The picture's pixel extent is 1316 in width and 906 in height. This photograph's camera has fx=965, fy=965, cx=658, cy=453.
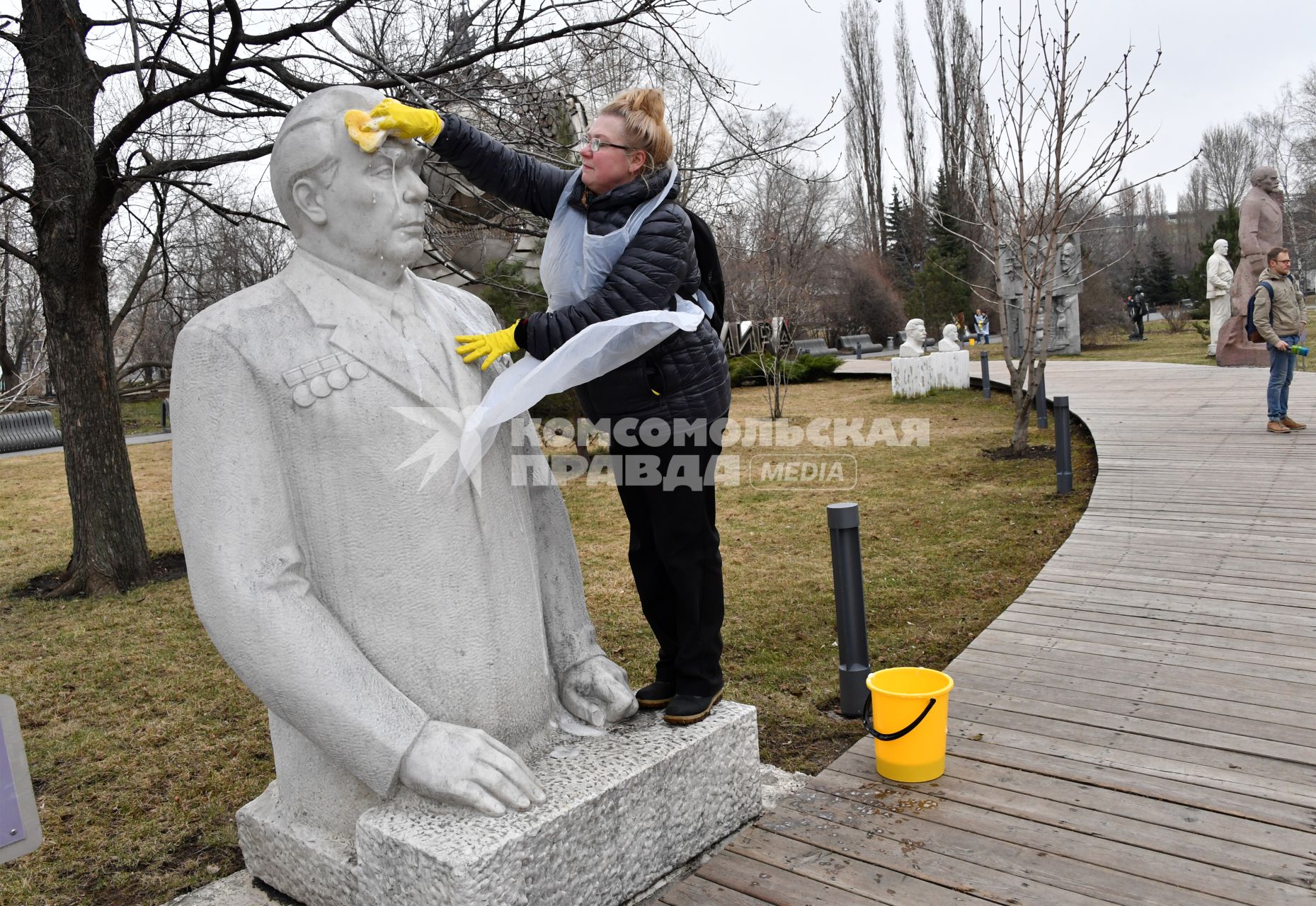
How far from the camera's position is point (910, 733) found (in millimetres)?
3023

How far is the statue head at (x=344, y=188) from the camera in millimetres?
2145

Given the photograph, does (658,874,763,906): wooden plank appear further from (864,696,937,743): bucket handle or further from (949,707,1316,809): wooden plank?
(949,707,1316,809): wooden plank

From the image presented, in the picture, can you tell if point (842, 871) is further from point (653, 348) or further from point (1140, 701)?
point (1140, 701)

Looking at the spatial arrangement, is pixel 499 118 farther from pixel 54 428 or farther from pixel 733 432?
pixel 54 428

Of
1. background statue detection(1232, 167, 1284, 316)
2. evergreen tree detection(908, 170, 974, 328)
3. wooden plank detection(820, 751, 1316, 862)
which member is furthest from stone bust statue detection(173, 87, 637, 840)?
evergreen tree detection(908, 170, 974, 328)

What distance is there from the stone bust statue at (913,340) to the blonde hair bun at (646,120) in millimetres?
14995

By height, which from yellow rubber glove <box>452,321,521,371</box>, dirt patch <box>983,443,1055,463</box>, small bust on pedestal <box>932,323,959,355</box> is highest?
yellow rubber glove <box>452,321,521,371</box>

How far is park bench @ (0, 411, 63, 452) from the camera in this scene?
17000 millimetres

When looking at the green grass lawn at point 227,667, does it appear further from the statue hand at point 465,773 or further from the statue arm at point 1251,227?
the statue arm at point 1251,227

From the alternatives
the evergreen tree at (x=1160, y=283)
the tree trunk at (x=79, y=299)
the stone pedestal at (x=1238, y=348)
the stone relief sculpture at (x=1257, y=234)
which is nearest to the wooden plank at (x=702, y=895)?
the tree trunk at (x=79, y=299)

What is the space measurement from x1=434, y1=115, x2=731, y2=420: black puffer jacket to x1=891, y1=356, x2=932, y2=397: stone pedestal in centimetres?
1367

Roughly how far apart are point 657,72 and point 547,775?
16.1 ft

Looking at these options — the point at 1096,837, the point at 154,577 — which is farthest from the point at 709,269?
the point at 154,577

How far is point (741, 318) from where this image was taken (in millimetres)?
25094
